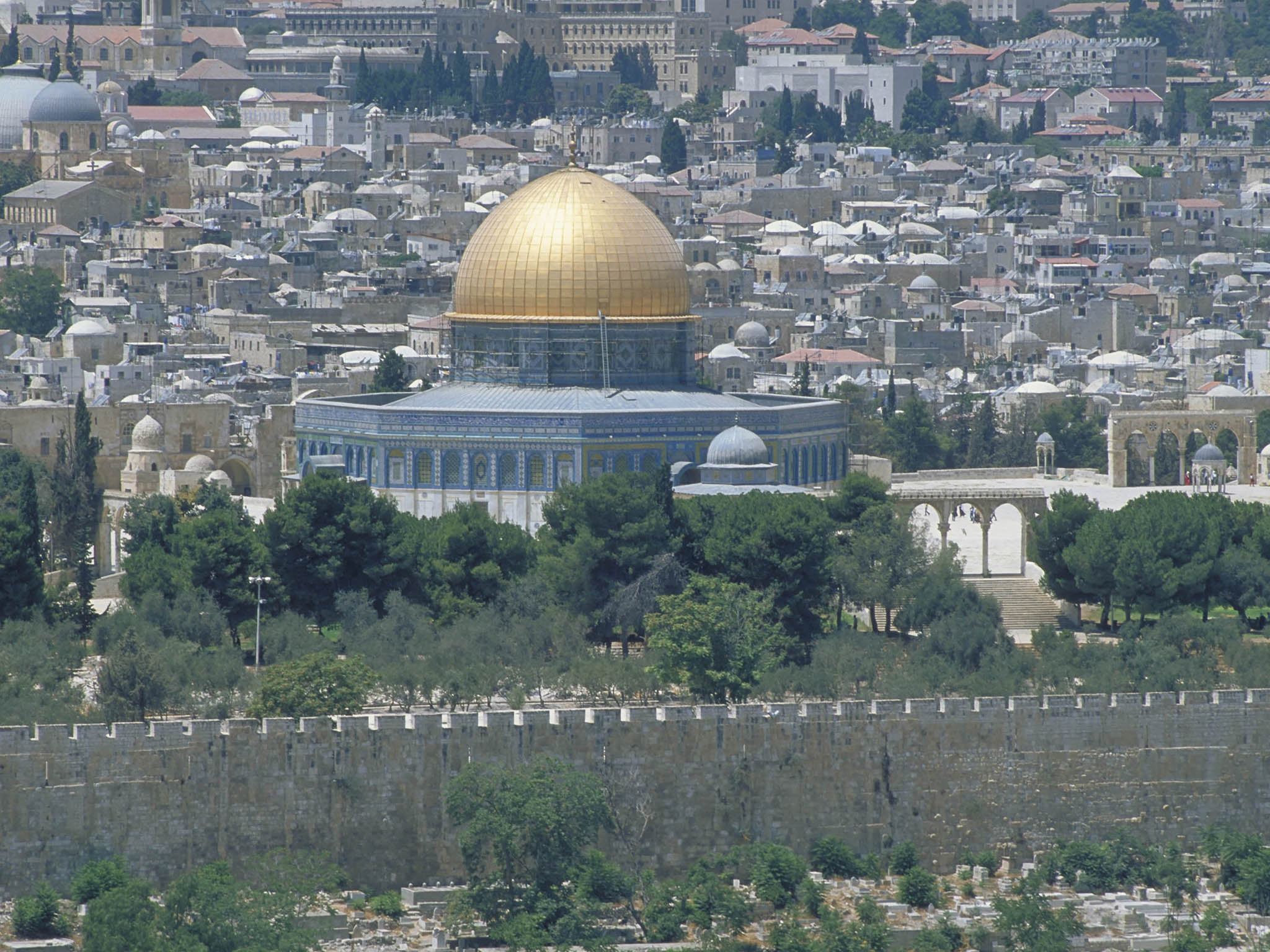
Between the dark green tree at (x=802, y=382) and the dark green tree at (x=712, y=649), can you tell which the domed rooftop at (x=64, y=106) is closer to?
the dark green tree at (x=802, y=382)

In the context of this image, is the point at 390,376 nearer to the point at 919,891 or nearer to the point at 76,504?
the point at 76,504

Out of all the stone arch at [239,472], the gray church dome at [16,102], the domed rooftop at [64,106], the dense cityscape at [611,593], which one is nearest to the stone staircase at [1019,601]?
the dense cityscape at [611,593]

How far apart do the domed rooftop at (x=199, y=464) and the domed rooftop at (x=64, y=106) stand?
61.6 meters

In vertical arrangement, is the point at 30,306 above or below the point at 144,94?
below

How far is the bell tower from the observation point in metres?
157

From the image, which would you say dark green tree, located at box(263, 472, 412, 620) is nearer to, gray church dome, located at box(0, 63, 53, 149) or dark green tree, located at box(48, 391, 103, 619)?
dark green tree, located at box(48, 391, 103, 619)

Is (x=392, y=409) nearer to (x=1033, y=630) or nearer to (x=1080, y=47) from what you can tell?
(x=1033, y=630)

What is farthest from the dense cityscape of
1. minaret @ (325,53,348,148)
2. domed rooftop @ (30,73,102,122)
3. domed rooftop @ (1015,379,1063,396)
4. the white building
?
the white building

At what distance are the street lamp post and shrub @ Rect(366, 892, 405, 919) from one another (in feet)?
23.7

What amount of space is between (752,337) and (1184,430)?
25.3 metres

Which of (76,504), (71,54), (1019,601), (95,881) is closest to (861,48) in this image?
(71,54)

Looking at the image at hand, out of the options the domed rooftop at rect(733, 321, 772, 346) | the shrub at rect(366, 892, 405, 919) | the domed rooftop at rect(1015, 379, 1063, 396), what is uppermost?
the shrub at rect(366, 892, 405, 919)

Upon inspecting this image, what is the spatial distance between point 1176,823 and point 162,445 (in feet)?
86.7

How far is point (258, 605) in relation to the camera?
164 feet
